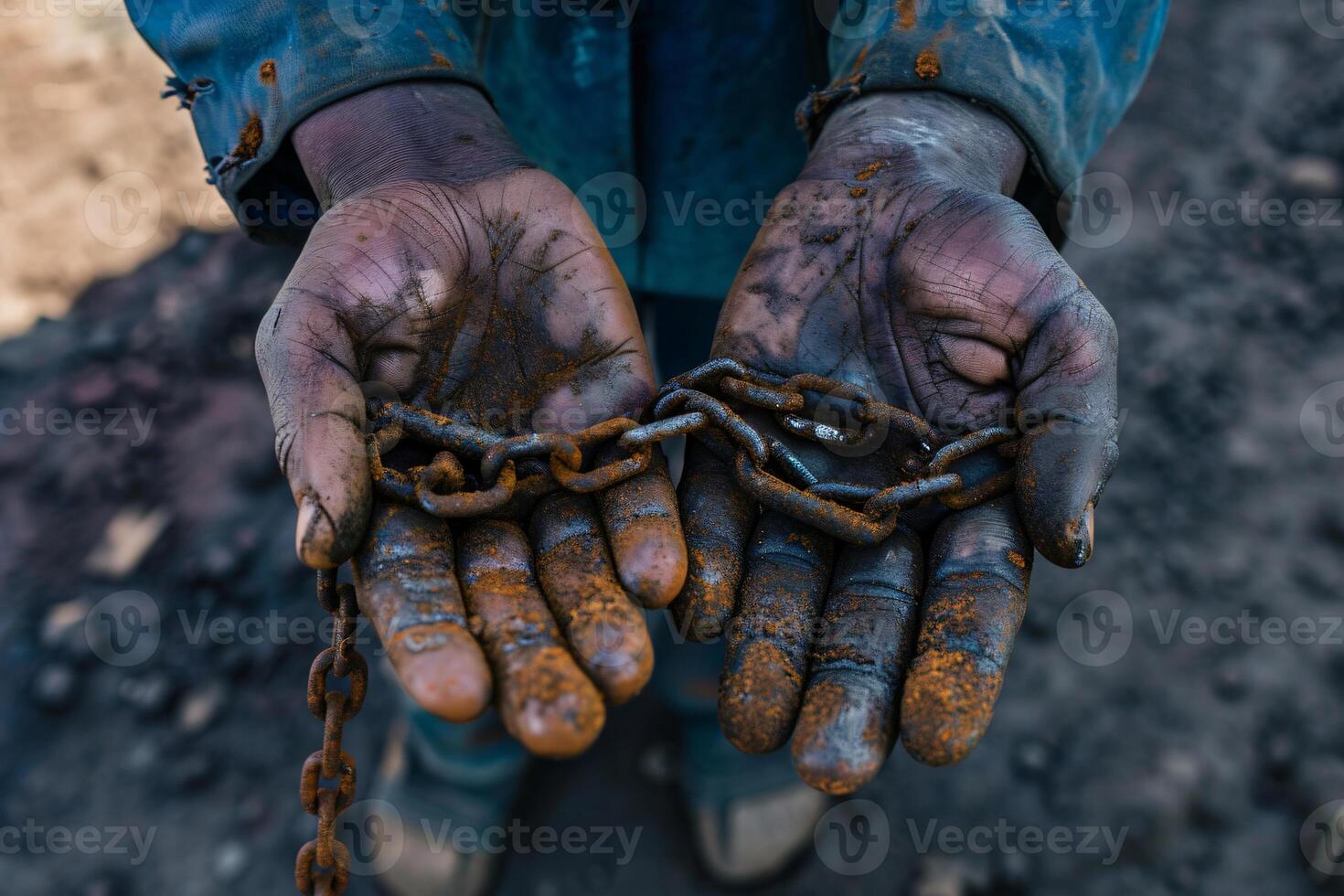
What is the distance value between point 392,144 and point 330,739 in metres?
1.23

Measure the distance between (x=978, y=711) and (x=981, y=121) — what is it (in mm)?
1307

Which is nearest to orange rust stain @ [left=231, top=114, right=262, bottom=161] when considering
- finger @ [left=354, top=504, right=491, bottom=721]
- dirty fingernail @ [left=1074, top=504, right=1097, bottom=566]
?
finger @ [left=354, top=504, right=491, bottom=721]

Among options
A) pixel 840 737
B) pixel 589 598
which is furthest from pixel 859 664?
pixel 589 598

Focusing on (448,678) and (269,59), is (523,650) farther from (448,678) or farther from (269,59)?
(269,59)

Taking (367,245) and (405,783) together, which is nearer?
(367,245)

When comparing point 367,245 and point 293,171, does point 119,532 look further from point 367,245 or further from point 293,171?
point 367,245

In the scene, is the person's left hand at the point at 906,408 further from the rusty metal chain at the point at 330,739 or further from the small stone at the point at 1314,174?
the small stone at the point at 1314,174

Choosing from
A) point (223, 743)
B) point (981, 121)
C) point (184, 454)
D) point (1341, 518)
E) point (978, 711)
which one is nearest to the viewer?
point (978, 711)

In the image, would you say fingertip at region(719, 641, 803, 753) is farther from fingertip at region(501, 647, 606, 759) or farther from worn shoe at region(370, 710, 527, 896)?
worn shoe at region(370, 710, 527, 896)

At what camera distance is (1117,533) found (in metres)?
3.19

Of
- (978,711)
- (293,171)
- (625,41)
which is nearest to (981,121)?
(625,41)

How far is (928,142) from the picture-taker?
81.3 inches

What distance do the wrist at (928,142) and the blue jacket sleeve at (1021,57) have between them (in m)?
0.03

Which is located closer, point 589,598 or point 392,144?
point 589,598
